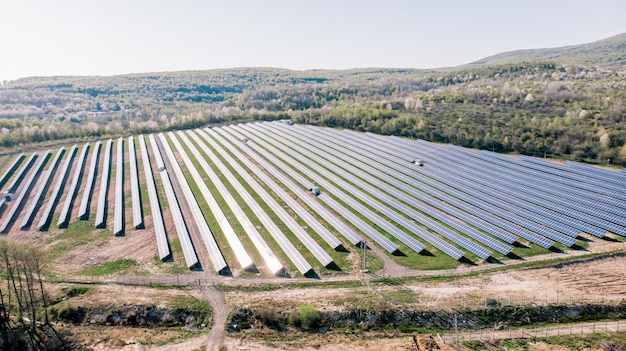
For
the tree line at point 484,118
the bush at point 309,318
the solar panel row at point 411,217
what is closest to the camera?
the bush at point 309,318

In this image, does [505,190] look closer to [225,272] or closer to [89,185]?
[225,272]

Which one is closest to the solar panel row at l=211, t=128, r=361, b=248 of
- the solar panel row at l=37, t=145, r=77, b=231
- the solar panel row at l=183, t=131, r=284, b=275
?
the solar panel row at l=183, t=131, r=284, b=275

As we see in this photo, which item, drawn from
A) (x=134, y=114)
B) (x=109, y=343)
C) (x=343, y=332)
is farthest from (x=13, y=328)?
(x=134, y=114)

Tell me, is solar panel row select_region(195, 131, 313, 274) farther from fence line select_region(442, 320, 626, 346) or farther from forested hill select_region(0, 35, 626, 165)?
forested hill select_region(0, 35, 626, 165)

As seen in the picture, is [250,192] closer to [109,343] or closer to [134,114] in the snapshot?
[109,343]

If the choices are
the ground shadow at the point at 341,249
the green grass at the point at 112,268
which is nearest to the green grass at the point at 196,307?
the green grass at the point at 112,268

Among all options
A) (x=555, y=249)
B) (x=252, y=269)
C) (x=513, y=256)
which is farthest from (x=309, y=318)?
(x=555, y=249)

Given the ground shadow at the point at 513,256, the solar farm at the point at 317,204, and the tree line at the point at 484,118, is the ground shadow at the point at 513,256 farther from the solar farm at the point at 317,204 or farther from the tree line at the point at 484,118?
the tree line at the point at 484,118
